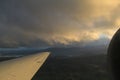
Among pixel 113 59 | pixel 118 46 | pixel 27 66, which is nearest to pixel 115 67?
pixel 113 59

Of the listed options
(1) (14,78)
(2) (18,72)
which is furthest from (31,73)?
(1) (14,78)

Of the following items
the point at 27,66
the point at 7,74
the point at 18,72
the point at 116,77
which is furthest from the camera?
the point at 27,66

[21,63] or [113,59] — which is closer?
[113,59]

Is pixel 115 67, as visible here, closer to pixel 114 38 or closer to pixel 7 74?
pixel 114 38

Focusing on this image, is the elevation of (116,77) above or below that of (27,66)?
below

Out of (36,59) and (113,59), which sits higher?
(36,59)

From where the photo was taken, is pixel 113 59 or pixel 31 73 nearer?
pixel 113 59

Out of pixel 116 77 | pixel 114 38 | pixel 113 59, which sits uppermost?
pixel 114 38

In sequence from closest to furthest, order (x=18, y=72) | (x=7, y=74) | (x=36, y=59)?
(x=7, y=74), (x=18, y=72), (x=36, y=59)

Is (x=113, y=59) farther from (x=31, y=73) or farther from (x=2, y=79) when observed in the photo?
(x=31, y=73)
